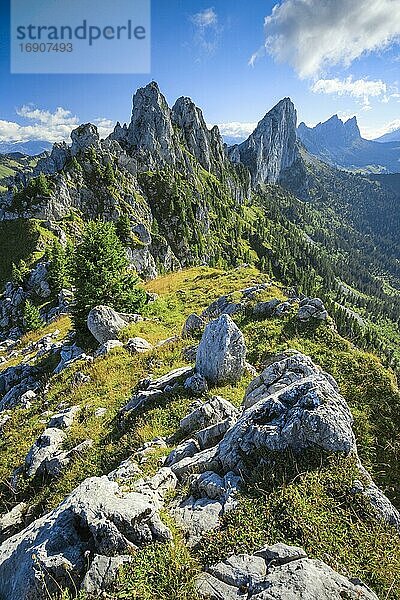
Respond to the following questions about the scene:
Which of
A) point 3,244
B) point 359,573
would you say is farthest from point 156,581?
point 3,244

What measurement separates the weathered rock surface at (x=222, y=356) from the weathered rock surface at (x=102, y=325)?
36.3 ft

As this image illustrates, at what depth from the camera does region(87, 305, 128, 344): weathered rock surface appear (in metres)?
26.4

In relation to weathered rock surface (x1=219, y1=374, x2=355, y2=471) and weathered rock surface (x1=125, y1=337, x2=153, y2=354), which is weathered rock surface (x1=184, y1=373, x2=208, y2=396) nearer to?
weathered rock surface (x1=219, y1=374, x2=355, y2=471)

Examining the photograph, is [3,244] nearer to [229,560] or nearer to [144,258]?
[144,258]

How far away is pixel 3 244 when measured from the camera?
241ft

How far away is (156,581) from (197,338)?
17210mm

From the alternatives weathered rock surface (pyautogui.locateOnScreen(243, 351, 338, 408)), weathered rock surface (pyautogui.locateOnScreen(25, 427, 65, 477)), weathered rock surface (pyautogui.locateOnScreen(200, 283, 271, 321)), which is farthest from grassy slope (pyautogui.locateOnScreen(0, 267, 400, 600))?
weathered rock surface (pyautogui.locateOnScreen(200, 283, 271, 321))

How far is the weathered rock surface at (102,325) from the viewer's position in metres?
26.4

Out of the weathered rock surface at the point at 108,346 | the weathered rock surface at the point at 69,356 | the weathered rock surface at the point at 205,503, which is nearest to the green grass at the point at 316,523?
the weathered rock surface at the point at 205,503

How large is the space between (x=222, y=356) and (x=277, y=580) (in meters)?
10.6

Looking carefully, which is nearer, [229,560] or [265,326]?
[229,560]

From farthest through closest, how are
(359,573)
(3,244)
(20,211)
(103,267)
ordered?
(20,211) → (3,244) → (103,267) → (359,573)

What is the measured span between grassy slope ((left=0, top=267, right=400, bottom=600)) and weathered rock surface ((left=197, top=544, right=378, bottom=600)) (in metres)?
0.37

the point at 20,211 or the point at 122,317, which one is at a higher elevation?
the point at 20,211
